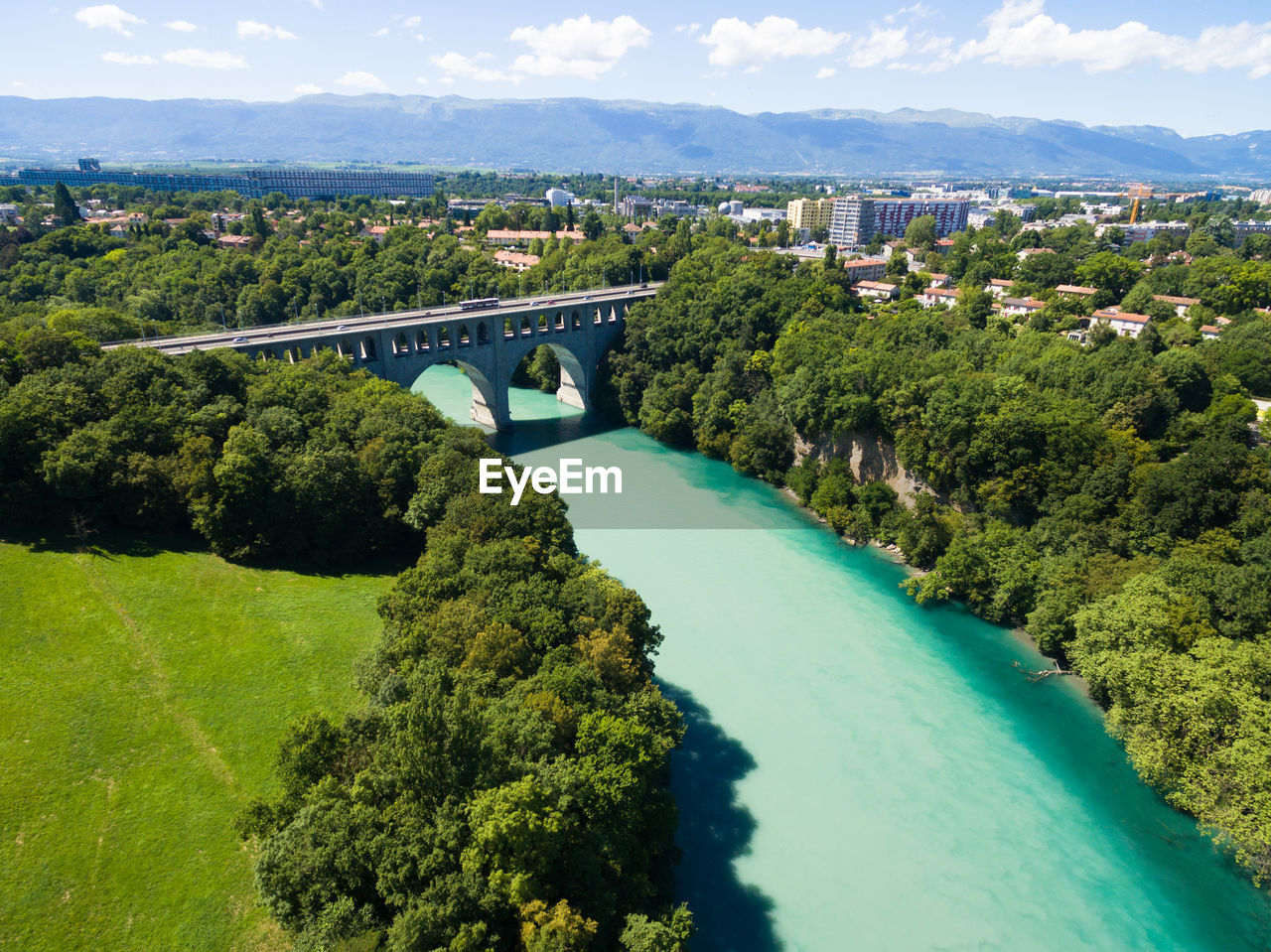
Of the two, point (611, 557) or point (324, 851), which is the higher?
point (324, 851)

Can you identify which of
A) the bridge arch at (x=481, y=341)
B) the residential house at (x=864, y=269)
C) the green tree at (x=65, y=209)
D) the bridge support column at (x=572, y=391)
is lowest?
the bridge support column at (x=572, y=391)

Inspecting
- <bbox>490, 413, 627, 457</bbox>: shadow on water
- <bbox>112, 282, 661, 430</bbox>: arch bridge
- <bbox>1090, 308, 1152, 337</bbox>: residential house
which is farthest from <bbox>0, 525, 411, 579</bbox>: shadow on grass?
<bbox>1090, 308, 1152, 337</bbox>: residential house

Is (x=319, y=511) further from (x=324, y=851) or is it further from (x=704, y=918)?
(x=704, y=918)

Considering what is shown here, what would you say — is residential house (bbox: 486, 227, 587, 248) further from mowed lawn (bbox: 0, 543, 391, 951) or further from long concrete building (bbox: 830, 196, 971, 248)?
mowed lawn (bbox: 0, 543, 391, 951)

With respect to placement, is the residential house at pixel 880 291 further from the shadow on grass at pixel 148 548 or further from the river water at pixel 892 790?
the shadow on grass at pixel 148 548

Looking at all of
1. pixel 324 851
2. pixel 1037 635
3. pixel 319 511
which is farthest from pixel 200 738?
pixel 1037 635

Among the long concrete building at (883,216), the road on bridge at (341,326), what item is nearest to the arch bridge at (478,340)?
the road on bridge at (341,326)
